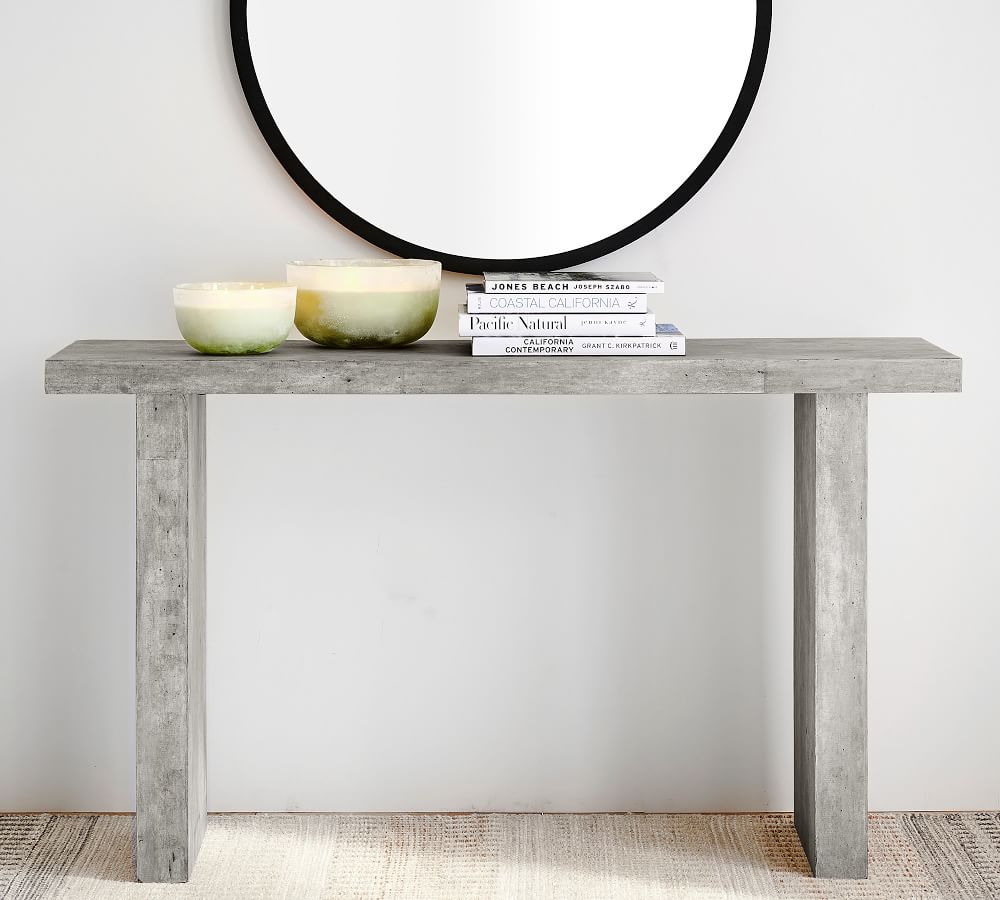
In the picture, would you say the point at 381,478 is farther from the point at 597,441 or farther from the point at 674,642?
the point at 674,642

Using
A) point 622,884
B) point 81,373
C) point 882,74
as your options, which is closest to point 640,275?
point 882,74

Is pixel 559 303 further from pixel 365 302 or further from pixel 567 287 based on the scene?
pixel 365 302

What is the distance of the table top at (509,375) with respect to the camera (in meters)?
1.45

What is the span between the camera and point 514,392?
4.78ft

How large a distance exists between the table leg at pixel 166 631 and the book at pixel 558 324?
41cm

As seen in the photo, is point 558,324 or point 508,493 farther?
point 508,493

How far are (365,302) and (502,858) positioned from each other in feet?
2.76

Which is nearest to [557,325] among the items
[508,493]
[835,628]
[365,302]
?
[365,302]

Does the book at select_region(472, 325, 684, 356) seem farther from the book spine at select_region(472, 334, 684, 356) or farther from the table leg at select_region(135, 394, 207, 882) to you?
the table leg at select_region(135, 394, 207, 882)

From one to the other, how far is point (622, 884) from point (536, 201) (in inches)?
39.6

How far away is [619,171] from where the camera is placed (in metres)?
1.72

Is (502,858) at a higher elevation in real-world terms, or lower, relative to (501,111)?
lower

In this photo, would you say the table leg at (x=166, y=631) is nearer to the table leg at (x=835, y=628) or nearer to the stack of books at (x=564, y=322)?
the stack of books at (x=564, y=322)

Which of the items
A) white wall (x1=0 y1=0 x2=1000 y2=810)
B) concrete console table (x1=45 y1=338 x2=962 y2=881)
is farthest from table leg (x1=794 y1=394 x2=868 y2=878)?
white wall (x1=0 y1=0 x2=1000 y2=810)
